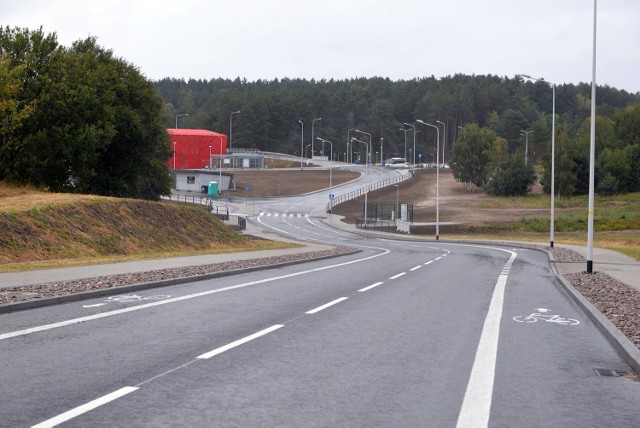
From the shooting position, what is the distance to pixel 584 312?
46.4 ft

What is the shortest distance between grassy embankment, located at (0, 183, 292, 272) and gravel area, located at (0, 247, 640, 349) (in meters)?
3.43

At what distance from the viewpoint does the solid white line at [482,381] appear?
243 inches

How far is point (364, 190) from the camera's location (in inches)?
4414

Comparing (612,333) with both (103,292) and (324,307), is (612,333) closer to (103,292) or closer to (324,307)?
(324,307)

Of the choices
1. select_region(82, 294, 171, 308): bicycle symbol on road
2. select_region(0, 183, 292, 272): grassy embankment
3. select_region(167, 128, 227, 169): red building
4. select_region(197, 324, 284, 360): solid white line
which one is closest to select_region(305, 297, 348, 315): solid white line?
select_region(197, 324, 284, 360): solid white line

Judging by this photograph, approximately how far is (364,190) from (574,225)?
141 feet

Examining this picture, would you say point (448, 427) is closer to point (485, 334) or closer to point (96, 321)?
point (485, 334)

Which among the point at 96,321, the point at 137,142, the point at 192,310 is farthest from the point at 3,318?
the point at 137,142

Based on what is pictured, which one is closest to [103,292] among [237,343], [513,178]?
[237,343]

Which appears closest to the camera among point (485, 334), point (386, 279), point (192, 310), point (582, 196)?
point (485, 334)

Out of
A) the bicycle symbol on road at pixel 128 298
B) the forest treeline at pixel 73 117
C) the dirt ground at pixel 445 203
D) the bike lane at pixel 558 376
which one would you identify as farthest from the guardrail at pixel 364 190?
the bike lane at pixel 558 376

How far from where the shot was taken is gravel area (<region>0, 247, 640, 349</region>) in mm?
12691

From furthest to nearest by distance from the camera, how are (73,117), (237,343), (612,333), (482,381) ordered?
(73,117), (612,333), (237,343), (482,381)

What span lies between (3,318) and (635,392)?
29.6ft
